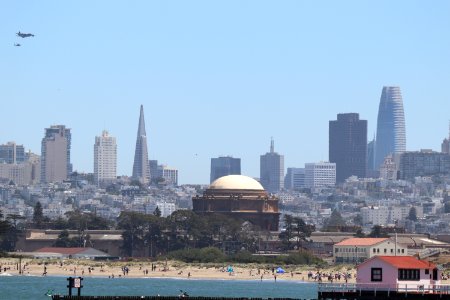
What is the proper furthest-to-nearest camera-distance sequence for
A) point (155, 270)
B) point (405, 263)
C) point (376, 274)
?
point (155, 270) → point (405, 263) → point (376, 274)

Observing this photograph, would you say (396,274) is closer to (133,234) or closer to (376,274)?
(376,274)

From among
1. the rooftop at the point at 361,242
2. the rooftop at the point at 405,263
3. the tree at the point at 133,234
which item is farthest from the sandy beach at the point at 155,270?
the rooftop at the point at 405,263

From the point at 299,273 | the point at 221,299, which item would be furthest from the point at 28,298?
the point at 299,273

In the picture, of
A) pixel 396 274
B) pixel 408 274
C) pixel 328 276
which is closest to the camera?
pixel 396 274

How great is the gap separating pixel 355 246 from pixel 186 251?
17.3 metres

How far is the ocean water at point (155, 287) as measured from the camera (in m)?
107

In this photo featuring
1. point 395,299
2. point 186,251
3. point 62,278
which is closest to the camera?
point 395,299

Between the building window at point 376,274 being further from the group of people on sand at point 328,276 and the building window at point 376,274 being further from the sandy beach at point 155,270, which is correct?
the sandy beach at point 155,270

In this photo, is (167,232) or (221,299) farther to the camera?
(167,232)

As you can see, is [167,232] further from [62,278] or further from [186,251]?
[62,278]

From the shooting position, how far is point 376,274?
240 ft

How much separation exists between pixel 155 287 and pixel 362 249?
54518 mm

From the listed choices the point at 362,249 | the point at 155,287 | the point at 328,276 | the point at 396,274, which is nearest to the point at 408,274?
the point at 396,274

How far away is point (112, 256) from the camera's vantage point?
7308 inches
